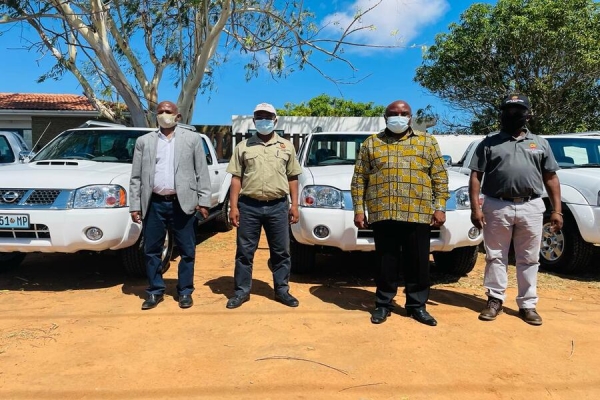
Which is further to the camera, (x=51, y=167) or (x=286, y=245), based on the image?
(x=51, y=167)

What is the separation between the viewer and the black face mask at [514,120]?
154 inches

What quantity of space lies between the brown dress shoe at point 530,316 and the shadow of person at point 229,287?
2256mm

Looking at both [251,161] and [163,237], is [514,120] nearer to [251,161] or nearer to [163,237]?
[251,161]

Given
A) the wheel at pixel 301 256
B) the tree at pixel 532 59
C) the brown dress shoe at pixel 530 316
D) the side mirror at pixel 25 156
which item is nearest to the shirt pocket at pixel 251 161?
the wheel at pixel 301 256

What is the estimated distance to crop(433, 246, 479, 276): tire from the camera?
516cm

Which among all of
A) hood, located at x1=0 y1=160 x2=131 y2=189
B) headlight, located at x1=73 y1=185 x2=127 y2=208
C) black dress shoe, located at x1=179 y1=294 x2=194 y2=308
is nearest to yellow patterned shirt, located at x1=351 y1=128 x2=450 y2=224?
black dress shoe, located at x1=179 y1=294 x2=194 y2=308

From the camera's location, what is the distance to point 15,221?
14.0ft

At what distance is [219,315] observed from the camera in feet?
13.4

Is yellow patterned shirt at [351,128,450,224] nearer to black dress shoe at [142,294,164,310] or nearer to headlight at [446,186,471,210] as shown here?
headlight at [446,186,471,210]

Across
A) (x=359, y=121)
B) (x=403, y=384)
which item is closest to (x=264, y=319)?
(x=403, y=384)

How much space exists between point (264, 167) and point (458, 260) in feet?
8.35

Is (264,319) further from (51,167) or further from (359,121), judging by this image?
(359,121)

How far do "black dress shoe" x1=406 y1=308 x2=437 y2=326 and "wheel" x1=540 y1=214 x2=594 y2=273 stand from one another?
2190 mm

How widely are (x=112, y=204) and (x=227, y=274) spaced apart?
1682 mm
